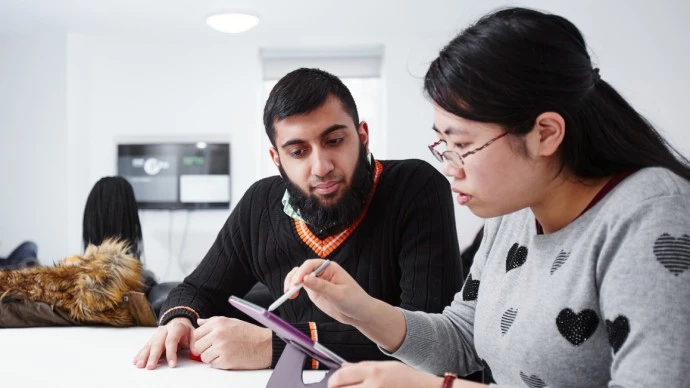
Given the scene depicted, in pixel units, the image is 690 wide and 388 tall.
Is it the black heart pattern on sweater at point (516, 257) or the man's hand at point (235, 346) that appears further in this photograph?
the man's hand at point (235, 346)

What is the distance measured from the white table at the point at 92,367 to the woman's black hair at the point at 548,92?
0.64 meters

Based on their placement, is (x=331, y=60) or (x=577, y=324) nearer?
(x=577, y=324)

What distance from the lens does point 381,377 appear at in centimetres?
88

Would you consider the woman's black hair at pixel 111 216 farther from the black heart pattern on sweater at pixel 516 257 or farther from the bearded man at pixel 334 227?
the black heart pattern on sweater at pixel 516 257

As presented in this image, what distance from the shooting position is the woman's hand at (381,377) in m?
0.88

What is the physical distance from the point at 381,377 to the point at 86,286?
1055 mm

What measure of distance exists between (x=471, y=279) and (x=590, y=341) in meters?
0.37

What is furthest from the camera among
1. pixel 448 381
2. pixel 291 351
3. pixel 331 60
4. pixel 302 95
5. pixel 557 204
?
pixel 331 60

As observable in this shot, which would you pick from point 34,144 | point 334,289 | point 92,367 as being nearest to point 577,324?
point 334,289

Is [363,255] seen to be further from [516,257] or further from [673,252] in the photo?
[673,252]

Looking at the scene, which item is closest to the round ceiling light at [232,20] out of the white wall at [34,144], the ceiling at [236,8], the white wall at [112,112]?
the ceiling at [236,8]

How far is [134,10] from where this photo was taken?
15.3ft

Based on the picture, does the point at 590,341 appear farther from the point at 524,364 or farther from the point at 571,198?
the point at 571,198

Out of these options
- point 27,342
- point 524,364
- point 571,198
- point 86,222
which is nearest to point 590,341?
point 524,364
